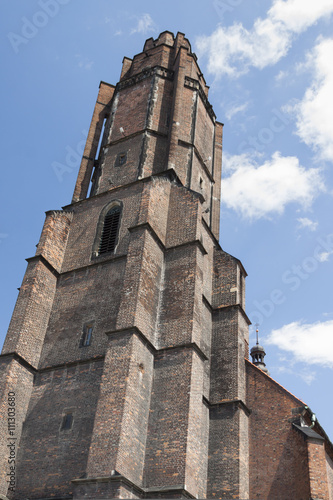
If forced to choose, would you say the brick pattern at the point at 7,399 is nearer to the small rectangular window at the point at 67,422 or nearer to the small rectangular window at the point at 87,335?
the small rectangular window at the point at 67,422

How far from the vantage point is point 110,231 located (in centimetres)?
2142

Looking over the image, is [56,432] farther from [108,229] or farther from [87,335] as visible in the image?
[108,229]

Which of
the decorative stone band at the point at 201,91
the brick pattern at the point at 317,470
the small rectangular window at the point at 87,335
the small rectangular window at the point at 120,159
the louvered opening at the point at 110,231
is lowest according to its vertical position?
the brick pattern at the point at 317,470

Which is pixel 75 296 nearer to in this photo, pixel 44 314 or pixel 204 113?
pixel 44 314

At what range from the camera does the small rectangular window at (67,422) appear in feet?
54.3

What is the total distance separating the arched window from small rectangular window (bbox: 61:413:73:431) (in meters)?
6.44

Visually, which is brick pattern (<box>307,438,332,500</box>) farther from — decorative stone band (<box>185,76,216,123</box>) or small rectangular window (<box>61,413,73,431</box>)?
decorative stone band (<box>185,76,216,123</box>)

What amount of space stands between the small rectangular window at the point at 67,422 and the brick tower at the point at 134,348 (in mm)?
37

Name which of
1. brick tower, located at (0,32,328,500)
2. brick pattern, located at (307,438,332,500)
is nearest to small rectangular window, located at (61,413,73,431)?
brick tower, located at (0,32,328,500)

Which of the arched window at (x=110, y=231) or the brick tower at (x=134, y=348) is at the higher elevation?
the arched window at (x=110, y=231)

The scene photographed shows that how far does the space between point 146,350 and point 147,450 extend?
287 cm

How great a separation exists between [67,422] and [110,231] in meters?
7.59

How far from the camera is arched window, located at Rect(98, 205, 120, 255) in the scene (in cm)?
2100

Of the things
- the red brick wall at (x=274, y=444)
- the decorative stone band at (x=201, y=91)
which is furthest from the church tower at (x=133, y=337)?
the decorative stone band at (x=201, y=91)
